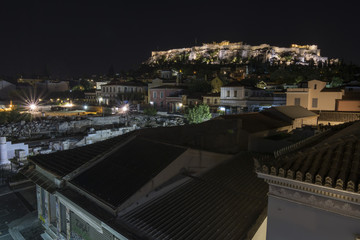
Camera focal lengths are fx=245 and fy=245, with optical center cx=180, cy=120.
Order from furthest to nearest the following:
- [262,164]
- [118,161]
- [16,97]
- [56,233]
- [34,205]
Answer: [16,97] < [34,205] < [56,233] < [118,161] < [262,164]

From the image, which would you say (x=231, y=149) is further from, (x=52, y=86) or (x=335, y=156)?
(x=52, y=86)

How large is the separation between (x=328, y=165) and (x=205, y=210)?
3944mm

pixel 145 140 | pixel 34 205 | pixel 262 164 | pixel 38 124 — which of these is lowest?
pixel 34 205

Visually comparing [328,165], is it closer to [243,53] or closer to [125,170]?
[125,170]

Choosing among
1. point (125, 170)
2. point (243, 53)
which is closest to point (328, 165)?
point (125, 170)

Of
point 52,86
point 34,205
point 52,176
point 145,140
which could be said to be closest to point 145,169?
point 145,140

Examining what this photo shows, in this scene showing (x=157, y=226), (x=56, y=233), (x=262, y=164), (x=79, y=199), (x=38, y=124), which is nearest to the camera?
(x=262, y=164)

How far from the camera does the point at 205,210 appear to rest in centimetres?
743

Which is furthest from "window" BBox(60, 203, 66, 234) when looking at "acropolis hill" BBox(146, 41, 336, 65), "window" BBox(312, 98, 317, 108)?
"acropolis hill" BBox(146, 41, 336, 65)

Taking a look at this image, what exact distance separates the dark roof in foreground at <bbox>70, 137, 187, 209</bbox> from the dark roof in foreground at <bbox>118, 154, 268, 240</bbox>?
2.57ft

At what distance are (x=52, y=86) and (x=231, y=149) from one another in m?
97.1

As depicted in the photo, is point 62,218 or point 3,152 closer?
point 62,218

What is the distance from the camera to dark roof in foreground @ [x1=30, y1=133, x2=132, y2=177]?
10.3m

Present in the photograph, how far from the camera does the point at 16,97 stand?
6794cm
